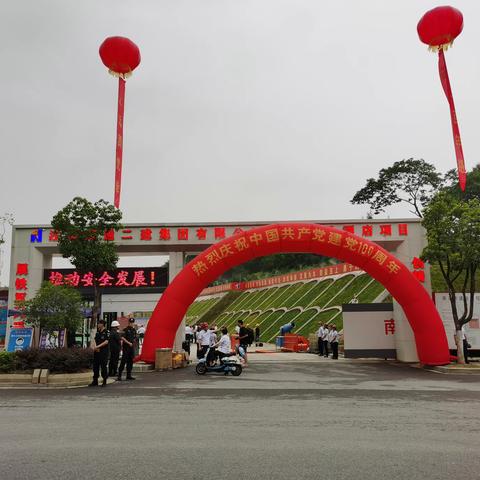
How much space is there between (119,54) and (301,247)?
8.85 meters

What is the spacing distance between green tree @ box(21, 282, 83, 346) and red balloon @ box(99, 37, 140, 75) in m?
7.71

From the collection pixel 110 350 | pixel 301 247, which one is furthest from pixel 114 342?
pixel 301 247

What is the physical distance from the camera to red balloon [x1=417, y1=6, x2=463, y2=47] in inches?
595

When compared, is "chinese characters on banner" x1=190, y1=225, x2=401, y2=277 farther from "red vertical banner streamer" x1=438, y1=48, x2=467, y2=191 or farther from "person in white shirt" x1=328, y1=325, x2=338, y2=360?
"red vertical banner streamer" x1=438, y1=48, x2=467, y2=191

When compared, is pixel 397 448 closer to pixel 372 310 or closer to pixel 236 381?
pixel 236 381

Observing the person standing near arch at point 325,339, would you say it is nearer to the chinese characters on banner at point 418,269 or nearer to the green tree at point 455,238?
the chinese characters on banner at point 418,269

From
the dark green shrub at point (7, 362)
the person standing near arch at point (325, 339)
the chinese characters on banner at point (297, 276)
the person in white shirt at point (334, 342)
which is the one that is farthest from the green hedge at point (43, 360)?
the chinese characters on banner at point (297, 276)

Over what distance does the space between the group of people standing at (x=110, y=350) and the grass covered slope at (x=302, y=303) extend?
55.8ft

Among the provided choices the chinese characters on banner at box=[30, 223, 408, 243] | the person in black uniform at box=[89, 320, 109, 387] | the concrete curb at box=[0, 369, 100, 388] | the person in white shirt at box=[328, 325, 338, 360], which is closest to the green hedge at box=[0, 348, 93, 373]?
the concrete curb at box=[0, 369, 100, 388]

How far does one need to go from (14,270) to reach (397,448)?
16476 millimetres

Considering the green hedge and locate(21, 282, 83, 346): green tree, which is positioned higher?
locate(21, 282, 83, 346): green tree

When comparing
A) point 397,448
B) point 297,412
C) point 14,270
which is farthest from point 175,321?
point 397,448

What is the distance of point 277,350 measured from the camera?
84.0 ft

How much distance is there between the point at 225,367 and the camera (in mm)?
13258
